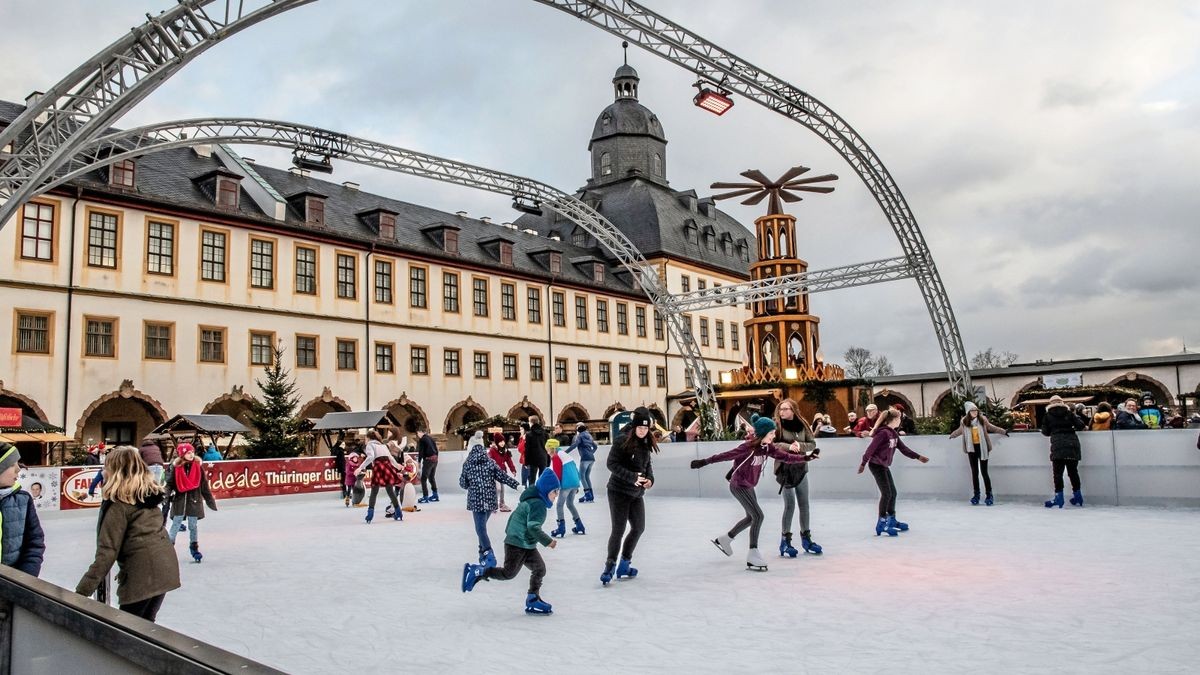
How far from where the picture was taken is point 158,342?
33781 millimetres

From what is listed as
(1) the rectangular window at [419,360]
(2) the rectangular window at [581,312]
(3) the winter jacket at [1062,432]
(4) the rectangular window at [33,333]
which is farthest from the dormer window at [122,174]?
(3) the winter jacket at [1062,432]

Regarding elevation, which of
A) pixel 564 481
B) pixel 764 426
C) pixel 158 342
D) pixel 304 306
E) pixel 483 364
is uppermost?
pixel 304 306

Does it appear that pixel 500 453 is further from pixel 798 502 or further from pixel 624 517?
pixel 624 517

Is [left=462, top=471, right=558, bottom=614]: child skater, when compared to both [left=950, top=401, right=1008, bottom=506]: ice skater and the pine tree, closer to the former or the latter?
[left=950, top=401, right=1008, bottom=506]: ice skater

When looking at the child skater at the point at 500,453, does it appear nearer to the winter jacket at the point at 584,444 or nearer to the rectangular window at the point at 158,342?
the winter jacket at the point at 584,444

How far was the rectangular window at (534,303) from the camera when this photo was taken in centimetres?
4947

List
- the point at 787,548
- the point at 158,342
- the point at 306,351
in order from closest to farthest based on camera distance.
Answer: the point at 787,548, the point at 158,342, the point at 306,351

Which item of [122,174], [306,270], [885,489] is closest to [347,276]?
[306,270]

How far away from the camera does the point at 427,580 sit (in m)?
10.4

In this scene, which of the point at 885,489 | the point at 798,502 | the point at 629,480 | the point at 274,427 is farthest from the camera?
the point at 274,427

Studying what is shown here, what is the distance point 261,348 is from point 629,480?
30.9m

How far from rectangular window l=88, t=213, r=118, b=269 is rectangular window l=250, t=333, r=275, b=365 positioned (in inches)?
232

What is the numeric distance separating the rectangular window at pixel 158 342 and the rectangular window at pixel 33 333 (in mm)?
3276

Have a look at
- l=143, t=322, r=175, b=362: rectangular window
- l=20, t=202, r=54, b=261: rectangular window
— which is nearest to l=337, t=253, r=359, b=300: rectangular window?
l=143, t=322, r=175, b=362: rectangular window
